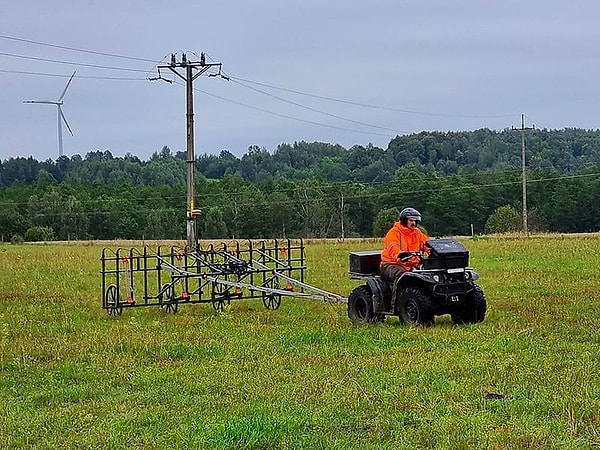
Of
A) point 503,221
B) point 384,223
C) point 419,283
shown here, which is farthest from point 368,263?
point 503,221

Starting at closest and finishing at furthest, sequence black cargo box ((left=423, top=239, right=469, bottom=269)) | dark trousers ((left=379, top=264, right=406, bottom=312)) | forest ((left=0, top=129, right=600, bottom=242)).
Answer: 1. black cargo box ((left=423, top=239, right=469, bottom=269))
2. dark trousers ((left=379, top=264, right=406, bottom=312))
3. forest ((left=0, top=129, right=600, bottom=242))

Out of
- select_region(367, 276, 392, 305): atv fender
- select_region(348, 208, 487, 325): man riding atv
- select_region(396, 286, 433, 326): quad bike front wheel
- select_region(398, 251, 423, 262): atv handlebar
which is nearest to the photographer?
select_region(396, 286, 433, 326): quad bike front wheel

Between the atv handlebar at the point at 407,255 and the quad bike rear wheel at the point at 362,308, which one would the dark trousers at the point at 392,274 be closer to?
the atv handlebar at the point at 407,255

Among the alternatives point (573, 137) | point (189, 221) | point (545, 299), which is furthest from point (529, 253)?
point (573, 137)

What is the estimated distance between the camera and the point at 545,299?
17.6 m

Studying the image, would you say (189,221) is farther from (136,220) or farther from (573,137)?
Answer: (573,137)

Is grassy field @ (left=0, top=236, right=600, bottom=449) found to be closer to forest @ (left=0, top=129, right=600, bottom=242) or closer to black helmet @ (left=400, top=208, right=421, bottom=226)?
black helmet @ (left=400, top=208, right=421, bottom=226)

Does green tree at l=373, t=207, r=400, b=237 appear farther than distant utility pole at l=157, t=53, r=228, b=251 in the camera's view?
Yes

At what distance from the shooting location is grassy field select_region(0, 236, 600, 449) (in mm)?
7621

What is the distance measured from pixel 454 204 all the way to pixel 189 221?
187 feet

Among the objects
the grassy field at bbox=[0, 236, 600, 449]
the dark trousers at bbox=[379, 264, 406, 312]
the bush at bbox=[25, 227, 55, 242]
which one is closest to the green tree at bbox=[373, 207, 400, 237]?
the bush at bbox=[25, 227, 55, 242]

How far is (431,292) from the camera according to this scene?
45.5ft

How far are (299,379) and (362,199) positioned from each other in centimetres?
8635

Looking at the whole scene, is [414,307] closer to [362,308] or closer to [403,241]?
[403,241]
